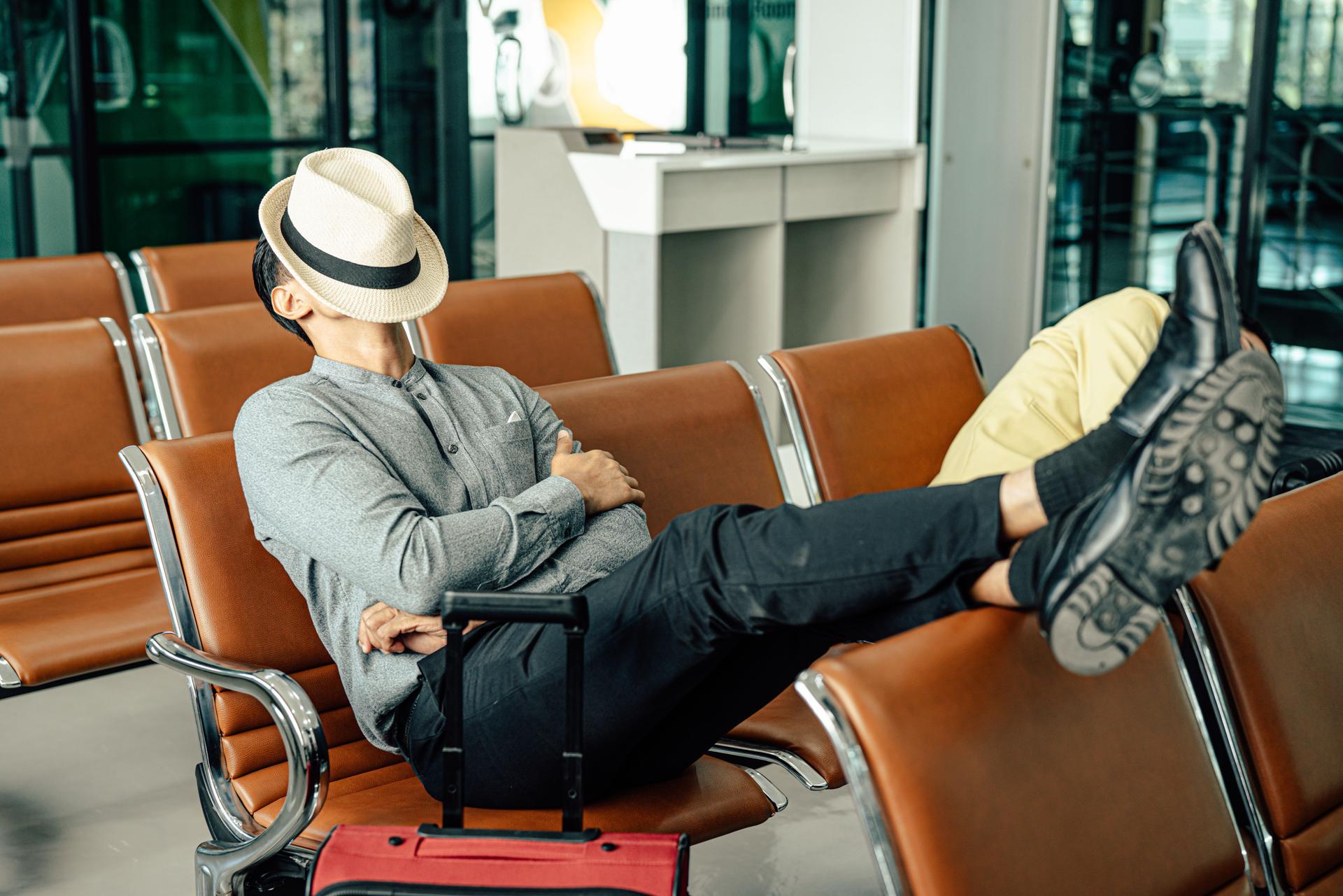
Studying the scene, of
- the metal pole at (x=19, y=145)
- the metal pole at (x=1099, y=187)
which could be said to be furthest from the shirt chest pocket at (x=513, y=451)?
the metal pole at (x=1099, y=187)

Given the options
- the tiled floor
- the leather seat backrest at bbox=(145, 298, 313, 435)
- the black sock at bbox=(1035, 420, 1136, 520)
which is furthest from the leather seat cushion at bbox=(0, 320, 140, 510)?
the black sock at bbox=(1035, 420, 1136, 520)

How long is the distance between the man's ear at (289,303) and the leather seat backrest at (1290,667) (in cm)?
117

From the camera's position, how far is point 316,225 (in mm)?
1826

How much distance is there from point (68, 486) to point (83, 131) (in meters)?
3.32

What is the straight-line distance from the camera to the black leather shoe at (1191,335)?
1284mm

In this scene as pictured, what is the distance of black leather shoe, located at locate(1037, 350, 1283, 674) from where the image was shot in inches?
45.6

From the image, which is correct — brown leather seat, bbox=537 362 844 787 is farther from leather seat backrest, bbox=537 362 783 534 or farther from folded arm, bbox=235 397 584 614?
folded arm, bbox=235 397 584 614

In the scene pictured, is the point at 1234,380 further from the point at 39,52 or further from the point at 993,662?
the point at 39,52

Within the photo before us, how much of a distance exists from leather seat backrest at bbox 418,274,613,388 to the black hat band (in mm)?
766

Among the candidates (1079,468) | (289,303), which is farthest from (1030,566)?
(289,303)

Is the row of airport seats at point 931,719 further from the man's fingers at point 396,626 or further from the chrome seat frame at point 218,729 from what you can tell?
the man's fingers at point 396,626

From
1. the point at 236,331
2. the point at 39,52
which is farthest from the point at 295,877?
the point at 39,52

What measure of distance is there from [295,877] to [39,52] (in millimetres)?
4393

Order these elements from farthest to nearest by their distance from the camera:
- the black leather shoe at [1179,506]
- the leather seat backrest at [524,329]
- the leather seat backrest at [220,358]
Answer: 1. the leather seat backrest at [524,329]
2. the leather seat backrest at [220,358]
3. the black leather shoe at [1179,506]
